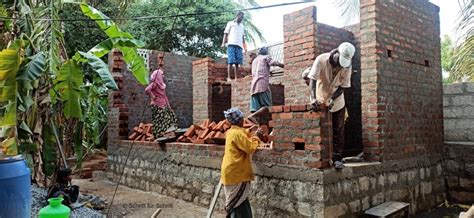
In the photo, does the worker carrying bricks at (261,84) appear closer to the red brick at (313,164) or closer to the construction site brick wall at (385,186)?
the red brick at (313,164)

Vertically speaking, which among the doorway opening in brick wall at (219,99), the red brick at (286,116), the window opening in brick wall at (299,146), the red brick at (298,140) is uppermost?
the doorway opening in brick wall at (219,99)

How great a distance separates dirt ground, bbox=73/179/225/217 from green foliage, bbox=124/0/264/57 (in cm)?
694

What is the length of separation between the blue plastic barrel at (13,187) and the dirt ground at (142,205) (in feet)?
7.71

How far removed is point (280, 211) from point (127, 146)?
4257mm

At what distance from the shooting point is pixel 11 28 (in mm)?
4898

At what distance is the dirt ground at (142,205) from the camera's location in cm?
525

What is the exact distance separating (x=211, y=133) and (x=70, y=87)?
2.11 m

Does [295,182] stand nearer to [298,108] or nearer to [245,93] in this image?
[298,108]

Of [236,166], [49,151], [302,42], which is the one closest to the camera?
[236,166]

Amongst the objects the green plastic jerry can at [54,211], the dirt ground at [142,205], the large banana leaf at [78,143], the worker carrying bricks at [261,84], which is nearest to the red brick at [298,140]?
the worker carrying bricks at [261,84]

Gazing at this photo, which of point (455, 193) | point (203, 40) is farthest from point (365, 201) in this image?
point (203, 40)

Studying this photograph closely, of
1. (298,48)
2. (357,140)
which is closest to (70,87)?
(298,48)

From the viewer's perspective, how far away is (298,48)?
17.7 feet

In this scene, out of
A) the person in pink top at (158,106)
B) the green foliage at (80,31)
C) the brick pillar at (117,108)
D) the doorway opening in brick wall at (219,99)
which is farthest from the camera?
the green foliage at (80,31)
